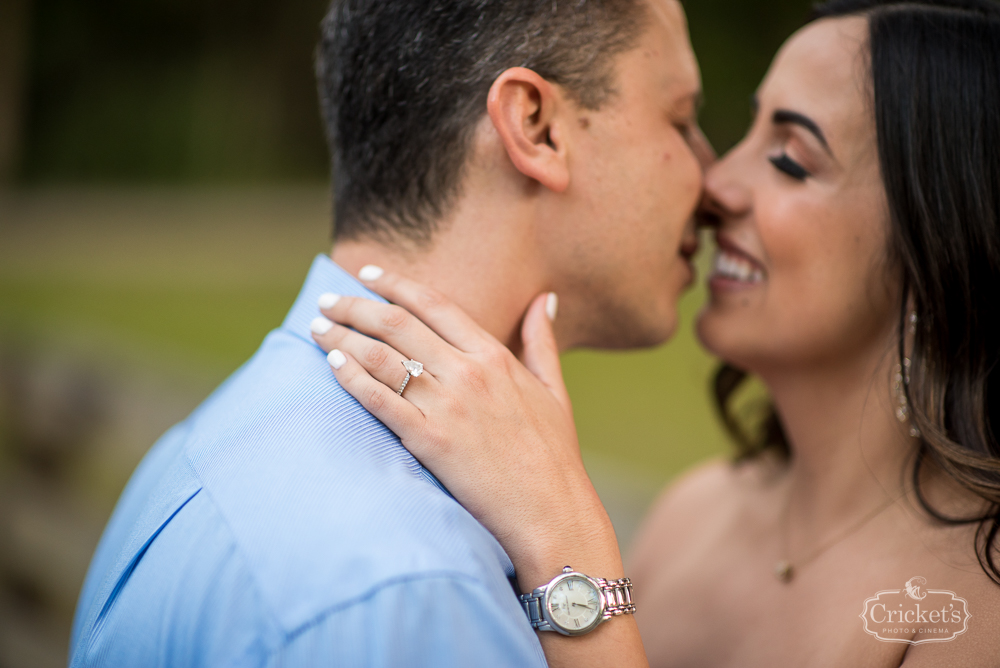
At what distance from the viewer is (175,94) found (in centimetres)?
1379

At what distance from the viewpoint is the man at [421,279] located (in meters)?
1.00

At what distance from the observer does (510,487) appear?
1.23 metres

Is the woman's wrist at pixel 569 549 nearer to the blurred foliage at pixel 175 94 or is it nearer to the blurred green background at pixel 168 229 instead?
the blurred green background at pixel 168 229

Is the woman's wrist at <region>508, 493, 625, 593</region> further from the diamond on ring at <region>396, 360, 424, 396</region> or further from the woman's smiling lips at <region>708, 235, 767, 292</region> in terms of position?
the woman's smiling lips at <region>708, 235, 767, 292</region>

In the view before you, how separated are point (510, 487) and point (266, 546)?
40cm

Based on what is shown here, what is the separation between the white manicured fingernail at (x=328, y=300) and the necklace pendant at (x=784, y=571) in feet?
4.53

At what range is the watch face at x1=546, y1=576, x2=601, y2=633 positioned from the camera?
46.4 inches

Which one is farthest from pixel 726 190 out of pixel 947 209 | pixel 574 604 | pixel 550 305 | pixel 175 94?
pixel 175 94

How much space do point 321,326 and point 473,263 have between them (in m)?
0.35

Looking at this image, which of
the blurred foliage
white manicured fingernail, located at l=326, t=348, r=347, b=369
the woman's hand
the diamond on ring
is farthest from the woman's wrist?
the blurred foliage

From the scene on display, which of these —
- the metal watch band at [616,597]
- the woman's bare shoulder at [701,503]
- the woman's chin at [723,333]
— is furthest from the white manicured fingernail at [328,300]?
the woman's bare shoulder at [701,503]

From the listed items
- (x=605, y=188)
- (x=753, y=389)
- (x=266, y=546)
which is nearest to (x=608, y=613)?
(x=266, y=546)

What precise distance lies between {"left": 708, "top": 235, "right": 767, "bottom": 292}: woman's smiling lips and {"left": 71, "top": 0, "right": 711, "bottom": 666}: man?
0.37ft

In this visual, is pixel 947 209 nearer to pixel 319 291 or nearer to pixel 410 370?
pixel 410 370
